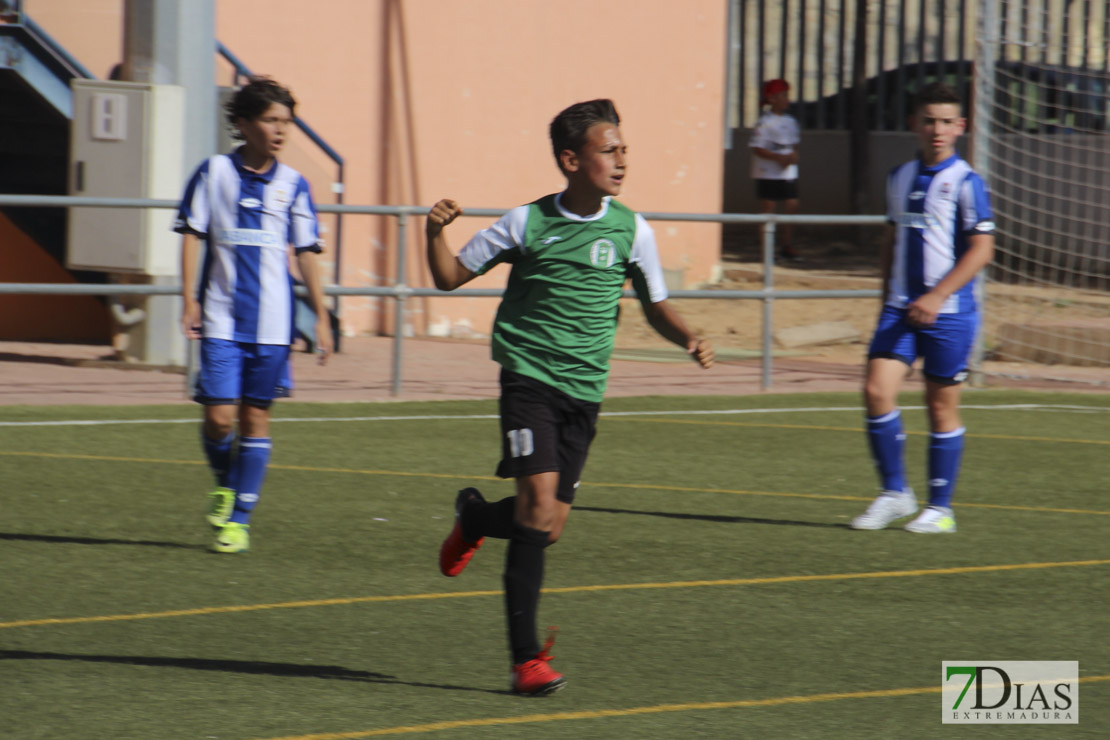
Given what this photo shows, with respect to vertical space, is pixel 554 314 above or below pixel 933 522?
above

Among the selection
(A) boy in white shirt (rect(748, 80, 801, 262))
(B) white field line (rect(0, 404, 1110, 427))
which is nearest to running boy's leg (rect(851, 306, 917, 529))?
(B) white field line (rect(0, 404, 1110, 427))

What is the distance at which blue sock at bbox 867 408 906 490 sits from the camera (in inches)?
298

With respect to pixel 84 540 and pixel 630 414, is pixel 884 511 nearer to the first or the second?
pixel 84 540

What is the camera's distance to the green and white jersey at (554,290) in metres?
5.02

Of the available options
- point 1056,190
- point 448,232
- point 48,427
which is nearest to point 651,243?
point 48,427

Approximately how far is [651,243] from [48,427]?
5.73 m

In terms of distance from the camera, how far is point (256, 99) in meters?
6.44

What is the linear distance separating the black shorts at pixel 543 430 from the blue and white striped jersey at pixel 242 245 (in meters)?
1.87

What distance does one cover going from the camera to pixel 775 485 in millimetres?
8773

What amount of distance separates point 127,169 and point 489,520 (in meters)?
7.97

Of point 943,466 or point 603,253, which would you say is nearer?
point 603,253

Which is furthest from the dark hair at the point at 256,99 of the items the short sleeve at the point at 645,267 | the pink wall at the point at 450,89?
the pink wall at the point at 450,89

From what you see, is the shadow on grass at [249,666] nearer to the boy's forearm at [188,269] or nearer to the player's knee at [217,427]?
the player's knee at [217,427]

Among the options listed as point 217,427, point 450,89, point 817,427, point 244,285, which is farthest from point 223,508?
point 450,89
